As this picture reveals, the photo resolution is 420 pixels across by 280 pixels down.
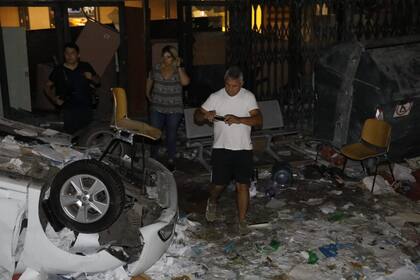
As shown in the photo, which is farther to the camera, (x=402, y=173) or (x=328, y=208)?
(x=402, y=173)

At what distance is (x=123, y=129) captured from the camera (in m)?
5.82

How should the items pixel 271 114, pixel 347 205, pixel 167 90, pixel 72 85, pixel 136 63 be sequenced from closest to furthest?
pixel 347 205, pixel 72 85, pixel 167 90, pixel 271 114, pixel 136 63


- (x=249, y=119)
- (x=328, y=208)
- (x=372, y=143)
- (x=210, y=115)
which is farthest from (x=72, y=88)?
(x=372, y=143)

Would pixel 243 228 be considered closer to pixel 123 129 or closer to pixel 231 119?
pixel 231 119

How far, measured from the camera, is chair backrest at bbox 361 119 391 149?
735 centimetres

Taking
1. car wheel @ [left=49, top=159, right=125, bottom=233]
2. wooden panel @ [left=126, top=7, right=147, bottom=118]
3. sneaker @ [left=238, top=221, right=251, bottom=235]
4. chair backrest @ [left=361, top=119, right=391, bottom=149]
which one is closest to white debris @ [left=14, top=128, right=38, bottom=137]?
car wheel @ [left=49, top=159, right=125, bottom=233]

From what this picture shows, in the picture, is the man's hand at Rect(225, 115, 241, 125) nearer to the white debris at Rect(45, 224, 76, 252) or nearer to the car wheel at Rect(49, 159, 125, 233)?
the car wheel at Rect(49, 159, 125, 233)

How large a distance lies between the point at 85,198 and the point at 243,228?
2.18 m

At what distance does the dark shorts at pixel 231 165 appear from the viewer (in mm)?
6102

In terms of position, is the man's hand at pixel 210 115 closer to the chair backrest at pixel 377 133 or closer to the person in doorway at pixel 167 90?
the person in doorway at pixel 167 90

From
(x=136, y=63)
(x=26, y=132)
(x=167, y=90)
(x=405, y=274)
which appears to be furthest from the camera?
(x=136, y=63)

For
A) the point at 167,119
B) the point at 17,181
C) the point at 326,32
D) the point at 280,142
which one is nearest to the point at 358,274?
the point at 17,181

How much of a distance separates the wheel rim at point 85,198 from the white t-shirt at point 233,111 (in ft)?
5.83

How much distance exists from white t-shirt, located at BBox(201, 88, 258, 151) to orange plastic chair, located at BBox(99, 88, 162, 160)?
724 mm
